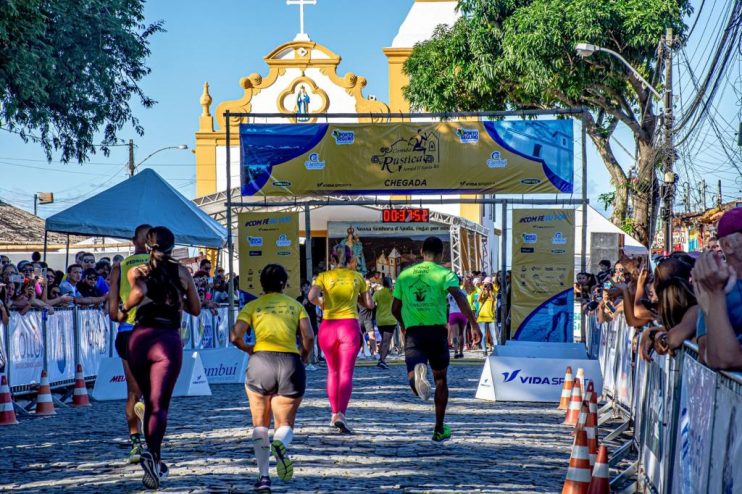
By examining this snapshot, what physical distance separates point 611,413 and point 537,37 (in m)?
16.7

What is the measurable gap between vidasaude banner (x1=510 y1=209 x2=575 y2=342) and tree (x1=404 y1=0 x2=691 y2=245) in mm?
5035

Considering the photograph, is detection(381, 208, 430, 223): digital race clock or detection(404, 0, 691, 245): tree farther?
detection(404, 0, 691, 245): tree

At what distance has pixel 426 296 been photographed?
1077 cm

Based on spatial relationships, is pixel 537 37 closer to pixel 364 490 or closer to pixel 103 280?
pixel 103 280

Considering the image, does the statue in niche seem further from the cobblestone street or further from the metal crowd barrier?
the metal crowd barrier

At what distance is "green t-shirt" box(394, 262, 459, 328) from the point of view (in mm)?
10773

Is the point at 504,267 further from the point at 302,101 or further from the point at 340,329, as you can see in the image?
the point at 302,101

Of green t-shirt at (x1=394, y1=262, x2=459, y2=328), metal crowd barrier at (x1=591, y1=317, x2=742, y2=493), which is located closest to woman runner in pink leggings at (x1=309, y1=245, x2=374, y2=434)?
green t-shirt at (x1=394, y1=262, x2=459, y2=328)

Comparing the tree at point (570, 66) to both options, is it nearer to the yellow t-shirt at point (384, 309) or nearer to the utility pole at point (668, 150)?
the utility pole at point (668, 150)

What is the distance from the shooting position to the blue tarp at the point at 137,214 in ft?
58.9

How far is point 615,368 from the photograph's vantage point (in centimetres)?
1311

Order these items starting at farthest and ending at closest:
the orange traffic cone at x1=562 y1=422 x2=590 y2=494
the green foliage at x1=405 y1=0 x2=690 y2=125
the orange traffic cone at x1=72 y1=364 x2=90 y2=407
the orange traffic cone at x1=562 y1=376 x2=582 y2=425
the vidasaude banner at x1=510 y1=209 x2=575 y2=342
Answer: the green foliage at x1=405 y1=0 x2=690 y2=125
the vidasaude banner at x1=510 y1=209 x2=575 y2=342
the orange traffic cone at x1=72 y1=364 x2=90 y2=407
the orange traffic cone at x1=562 y1=376 x2=582 y2=425
the orange traffic cone at x1=562 y1=422 x2=590 y2=494

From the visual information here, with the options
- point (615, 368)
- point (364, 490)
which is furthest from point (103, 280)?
point (364, 490)

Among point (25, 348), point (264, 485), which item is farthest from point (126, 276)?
point (25, 348)
